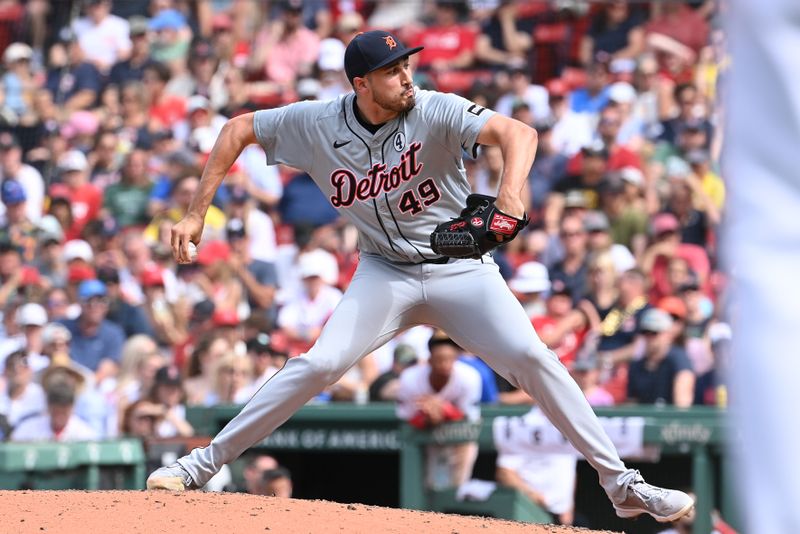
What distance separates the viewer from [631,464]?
662cm

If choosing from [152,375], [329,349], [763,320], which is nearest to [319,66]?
[152,375]

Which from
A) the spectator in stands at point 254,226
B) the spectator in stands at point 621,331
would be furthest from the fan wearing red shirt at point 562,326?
the spectator in stands at point 254,226

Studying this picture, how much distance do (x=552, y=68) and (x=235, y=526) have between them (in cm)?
827

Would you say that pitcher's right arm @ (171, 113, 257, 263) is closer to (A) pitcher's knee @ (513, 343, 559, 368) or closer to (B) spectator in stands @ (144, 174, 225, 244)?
(A) pitcher's knee @ (513, 343, 559, 368)

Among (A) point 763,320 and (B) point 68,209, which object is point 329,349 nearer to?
(A) point 763,320

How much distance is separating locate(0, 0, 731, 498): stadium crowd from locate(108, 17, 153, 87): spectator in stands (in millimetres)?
28

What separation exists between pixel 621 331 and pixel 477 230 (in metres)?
4.40

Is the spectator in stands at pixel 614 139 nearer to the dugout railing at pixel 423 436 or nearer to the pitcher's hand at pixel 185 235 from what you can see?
the dugout railing at pixel 423 436

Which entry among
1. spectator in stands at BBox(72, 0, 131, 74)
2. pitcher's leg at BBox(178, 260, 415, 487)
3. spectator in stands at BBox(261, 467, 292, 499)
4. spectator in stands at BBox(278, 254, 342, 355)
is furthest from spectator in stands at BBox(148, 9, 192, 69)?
pitcher's leg at BBox(178, 260, 415, 487)

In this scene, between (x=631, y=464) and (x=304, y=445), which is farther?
(x=304, y=445)

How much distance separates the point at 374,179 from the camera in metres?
4.76

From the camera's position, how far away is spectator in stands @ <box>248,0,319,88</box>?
12393 mm

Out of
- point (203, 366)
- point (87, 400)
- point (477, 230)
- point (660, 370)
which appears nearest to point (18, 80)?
point (203, 366)

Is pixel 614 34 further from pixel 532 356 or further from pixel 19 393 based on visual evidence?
pixel 532 356
